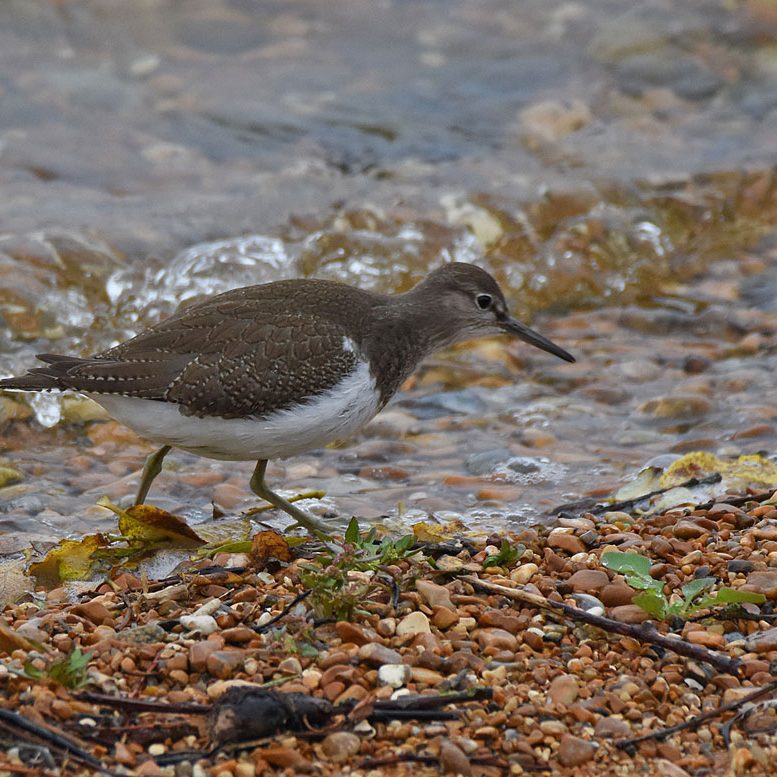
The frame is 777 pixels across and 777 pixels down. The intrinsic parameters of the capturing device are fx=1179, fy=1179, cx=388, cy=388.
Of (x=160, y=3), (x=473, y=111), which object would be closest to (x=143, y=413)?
(x=473, y=111)

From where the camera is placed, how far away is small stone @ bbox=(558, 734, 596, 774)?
11.6 ft

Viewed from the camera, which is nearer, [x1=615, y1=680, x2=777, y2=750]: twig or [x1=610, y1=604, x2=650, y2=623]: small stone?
[x1=615, y1=680, x2=777, y2=750]: twig

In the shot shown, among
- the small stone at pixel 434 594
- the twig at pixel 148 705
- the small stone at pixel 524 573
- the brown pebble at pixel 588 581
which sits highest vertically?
the twig at pixel 148 705

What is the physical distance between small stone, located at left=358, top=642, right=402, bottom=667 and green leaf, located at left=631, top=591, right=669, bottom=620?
93 centimetres

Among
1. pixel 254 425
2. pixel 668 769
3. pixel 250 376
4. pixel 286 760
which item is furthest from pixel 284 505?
pixel 668 769

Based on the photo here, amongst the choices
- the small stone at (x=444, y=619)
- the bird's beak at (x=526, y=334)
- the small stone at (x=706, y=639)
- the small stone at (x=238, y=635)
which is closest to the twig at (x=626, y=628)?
the small stone at (x=706, y=639)

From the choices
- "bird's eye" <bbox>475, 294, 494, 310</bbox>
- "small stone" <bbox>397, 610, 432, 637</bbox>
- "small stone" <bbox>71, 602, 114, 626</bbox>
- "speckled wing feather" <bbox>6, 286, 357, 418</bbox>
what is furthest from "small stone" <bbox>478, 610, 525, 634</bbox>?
"bird's eye" <bbox>475, 294, 494, 310</bbox>

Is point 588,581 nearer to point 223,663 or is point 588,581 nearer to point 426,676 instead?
point 426,676

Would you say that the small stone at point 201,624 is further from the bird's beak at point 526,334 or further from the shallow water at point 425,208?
the bird's beak at point 526,334

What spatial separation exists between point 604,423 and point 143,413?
3.15 m

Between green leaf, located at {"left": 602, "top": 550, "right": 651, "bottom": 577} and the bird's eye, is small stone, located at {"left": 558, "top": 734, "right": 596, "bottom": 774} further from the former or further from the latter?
the bird's eye

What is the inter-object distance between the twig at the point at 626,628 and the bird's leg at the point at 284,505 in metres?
1.32

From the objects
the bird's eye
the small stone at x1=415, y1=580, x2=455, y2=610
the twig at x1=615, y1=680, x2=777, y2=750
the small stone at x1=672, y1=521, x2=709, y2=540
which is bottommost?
the small stone at x1=672, y1=521, x2=709, y2=540

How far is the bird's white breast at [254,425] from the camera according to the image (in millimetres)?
5461
